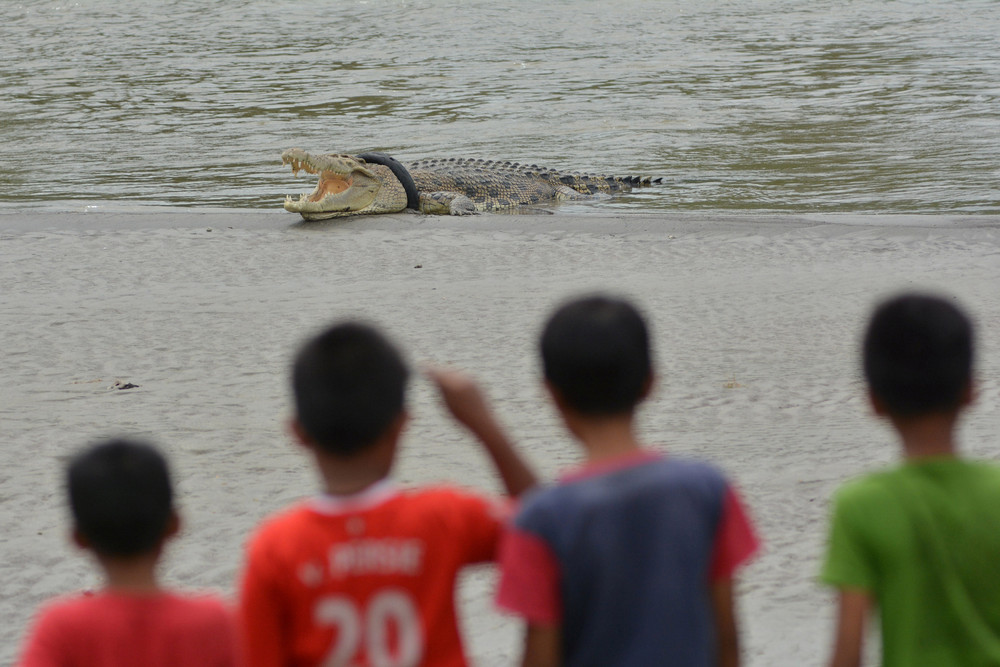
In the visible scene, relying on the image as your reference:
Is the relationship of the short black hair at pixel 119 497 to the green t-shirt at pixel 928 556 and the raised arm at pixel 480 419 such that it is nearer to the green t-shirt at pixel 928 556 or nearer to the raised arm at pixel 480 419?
the raised arm at pixel 480 419

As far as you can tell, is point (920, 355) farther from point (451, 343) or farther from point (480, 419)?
point (451, 343)

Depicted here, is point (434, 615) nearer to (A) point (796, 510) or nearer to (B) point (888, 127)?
(A) point (796, 510)

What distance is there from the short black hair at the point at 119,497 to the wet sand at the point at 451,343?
1.42m

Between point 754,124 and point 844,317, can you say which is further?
point 754,124

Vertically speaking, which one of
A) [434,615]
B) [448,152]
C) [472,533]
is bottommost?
[448,152]

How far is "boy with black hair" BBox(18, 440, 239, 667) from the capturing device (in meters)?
1.74

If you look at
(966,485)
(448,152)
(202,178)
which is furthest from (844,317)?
(448,152)

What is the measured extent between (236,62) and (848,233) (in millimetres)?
16875

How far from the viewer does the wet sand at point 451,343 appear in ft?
12.2

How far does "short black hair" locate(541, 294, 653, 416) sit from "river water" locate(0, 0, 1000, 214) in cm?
860

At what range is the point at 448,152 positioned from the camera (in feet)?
47.9

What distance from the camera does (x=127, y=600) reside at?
1778mm

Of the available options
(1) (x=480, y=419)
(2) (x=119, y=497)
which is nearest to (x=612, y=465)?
(1) (x=480, y=419)

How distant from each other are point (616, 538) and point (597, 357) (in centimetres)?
29
